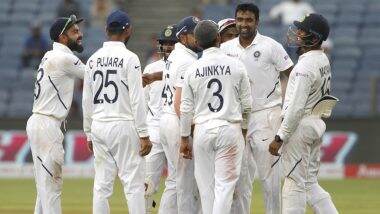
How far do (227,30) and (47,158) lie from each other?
2.62m

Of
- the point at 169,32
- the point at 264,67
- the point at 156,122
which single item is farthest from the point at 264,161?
the point at 169,32

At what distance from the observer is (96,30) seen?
28844 mm

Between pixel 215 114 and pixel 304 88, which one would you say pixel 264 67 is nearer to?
pixel 304 88

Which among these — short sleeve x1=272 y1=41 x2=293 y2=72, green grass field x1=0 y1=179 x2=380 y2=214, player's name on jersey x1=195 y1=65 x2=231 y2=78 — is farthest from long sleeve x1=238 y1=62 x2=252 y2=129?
green grass field x1=0 y1=179 x2=380 y2=214

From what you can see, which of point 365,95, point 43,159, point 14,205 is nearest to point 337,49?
point 365,95

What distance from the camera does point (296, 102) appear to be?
13.2 metres

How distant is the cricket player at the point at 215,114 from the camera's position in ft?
43.0

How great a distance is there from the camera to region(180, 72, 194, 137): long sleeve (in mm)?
13180

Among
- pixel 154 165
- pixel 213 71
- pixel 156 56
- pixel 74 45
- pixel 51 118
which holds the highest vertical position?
pixel 74 45

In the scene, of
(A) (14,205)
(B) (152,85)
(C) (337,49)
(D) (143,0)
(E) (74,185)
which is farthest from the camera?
(D) (143,0)

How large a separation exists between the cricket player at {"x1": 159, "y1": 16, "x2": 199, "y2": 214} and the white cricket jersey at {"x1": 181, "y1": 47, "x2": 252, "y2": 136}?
68cm

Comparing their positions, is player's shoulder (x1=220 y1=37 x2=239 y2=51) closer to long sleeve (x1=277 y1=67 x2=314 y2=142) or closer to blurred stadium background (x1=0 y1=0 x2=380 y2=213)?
long sleeve (x1=277 y1=67 x2=314 y2=142)

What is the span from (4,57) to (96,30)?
223cm

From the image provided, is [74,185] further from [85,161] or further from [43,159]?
[43,159]
